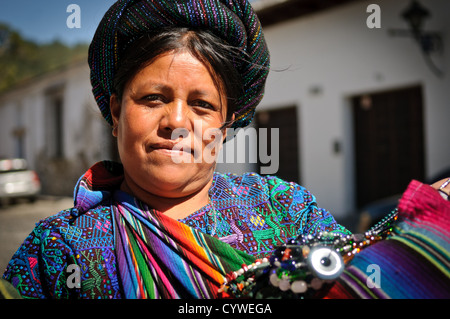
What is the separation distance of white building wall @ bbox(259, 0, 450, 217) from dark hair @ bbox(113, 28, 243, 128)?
5054mm

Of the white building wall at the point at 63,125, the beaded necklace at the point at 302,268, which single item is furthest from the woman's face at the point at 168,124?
the white building wall at the point at 63,125

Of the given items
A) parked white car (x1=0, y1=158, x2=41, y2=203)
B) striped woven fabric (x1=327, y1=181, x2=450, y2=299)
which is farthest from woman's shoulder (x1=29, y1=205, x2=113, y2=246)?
parked white car (x1=0, y1=158, x2=41, y2=203)

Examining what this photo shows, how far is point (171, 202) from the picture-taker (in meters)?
1.16

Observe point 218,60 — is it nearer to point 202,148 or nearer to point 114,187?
point 202,148

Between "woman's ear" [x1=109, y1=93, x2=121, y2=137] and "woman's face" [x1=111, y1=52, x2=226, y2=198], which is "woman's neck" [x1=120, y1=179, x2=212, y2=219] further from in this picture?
"woman's ear" [x1=109, y1=93, x2=121, y2=137]

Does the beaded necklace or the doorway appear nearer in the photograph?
the beaded necklace

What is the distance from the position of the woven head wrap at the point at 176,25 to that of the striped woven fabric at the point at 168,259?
1.56 feet

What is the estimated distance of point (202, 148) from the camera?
43.3 inches

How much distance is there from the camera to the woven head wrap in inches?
43.4

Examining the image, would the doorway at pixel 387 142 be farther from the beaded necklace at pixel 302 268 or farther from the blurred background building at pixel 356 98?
the beaded necklace at pixel 302 268

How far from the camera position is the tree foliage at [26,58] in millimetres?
27156
